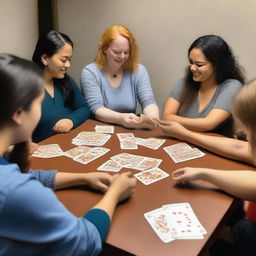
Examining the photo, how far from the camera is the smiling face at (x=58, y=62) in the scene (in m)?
2.33

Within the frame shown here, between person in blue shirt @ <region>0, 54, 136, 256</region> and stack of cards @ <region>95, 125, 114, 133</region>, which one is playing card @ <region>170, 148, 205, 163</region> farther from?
person in blue shirt @ <region>0, 54, 136, 256</region>

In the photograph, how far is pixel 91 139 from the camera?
1.97 m

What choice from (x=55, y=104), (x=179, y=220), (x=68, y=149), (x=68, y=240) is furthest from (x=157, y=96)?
(x=68, y=240)

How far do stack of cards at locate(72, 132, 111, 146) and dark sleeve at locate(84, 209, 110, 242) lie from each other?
0.79 meters

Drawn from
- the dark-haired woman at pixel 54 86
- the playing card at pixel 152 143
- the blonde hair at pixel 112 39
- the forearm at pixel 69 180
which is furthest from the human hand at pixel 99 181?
the blonde hair at pixel 112 39

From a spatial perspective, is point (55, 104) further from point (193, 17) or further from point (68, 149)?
point (193, 17)

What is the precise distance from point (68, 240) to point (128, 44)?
78.2 inches

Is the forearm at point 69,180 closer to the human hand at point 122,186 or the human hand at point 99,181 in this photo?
the human hand at point 99,181

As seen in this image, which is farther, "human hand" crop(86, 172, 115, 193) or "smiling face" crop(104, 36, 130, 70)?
"smiling face" crop(104, 36, 130, 70)

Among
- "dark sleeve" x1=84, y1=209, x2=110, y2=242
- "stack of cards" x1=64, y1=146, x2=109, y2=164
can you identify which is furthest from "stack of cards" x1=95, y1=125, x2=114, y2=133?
"dark sleeve" x1=84, y1=209, x2=110, y2=242

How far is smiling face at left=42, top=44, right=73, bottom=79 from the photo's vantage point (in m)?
2.33

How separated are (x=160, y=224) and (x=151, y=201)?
0.53 ft

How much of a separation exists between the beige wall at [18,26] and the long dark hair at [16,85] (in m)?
2.40

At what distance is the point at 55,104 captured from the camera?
2.38 metres
